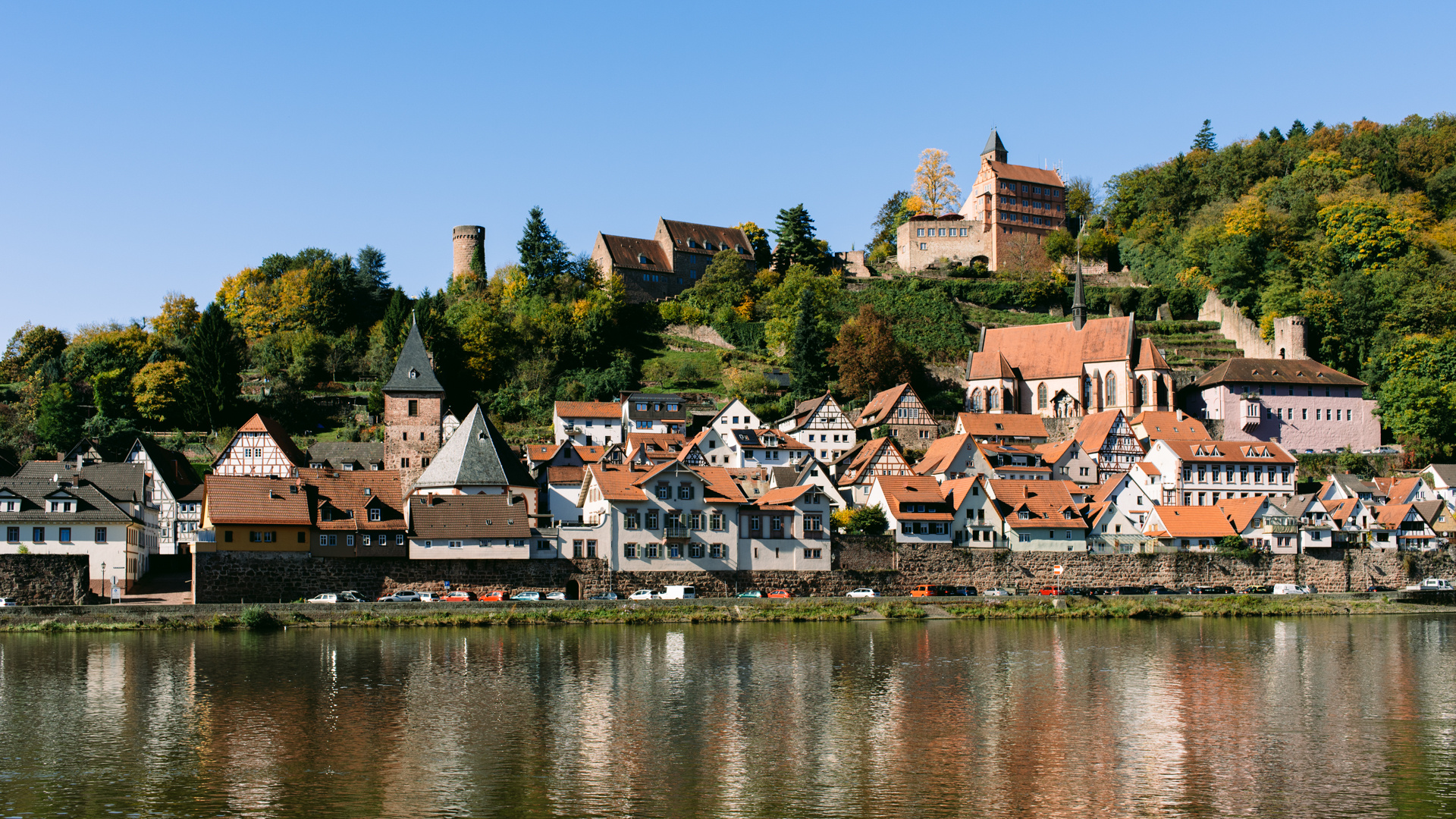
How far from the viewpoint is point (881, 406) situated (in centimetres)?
8200

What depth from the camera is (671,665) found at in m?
38.6

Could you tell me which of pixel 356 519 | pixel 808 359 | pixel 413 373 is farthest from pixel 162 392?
pixel 808 359

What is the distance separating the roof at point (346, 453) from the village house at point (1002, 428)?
32826mm

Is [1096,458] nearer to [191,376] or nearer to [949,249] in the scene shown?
[949,249]

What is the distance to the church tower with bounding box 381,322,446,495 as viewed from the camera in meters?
65.6

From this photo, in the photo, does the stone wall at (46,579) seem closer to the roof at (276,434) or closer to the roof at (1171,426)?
the roof at (276,434)

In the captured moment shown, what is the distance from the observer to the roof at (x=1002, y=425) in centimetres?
7888

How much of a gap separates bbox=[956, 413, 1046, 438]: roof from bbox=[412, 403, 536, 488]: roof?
1168 inches

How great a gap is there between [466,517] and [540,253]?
48.4m

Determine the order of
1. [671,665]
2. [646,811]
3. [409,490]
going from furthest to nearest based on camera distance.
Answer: [409,490], [671,665], [646,811]

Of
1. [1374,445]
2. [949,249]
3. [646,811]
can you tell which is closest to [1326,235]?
[1374,445]

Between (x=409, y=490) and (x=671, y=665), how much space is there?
81.8ft

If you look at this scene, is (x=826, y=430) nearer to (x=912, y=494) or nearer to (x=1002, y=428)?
(x=1002, y=428)

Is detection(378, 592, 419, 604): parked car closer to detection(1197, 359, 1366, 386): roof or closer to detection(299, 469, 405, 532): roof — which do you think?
detection(299, 469, 405, 532): roof
